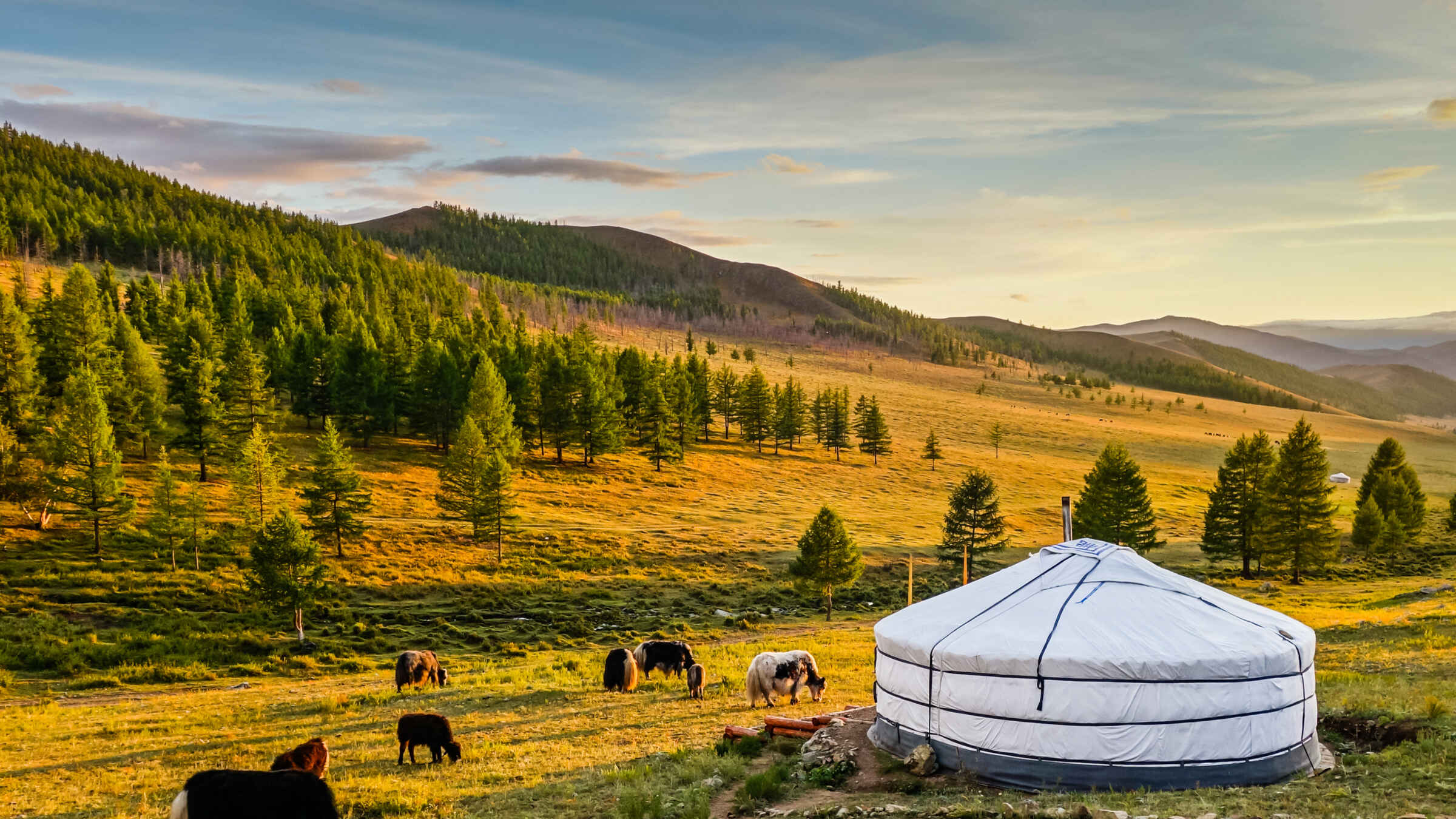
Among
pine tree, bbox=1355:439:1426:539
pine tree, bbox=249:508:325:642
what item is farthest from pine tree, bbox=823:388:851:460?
pine tree, bbox=249:508:325:642

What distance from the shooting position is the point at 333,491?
4241 cm

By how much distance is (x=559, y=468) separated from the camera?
68250 mm

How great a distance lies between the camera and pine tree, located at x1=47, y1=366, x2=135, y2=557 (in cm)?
3847

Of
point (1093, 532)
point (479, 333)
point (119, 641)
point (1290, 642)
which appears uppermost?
point (479, 333)

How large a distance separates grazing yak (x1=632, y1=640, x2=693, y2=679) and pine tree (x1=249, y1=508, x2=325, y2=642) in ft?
58.1

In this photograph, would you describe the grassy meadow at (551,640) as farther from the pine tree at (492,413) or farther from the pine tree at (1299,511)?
the pine tree at (492,413)

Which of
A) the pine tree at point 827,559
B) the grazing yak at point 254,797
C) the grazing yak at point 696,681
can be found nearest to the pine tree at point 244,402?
the pine tree at point 827,559

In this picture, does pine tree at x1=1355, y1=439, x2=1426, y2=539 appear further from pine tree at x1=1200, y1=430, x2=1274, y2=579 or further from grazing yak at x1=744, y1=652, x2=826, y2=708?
grazing yak at x1=744, y1=652, x2=826, y2=708

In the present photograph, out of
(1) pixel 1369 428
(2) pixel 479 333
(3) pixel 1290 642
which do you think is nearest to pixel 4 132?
(2) pixel 479 333

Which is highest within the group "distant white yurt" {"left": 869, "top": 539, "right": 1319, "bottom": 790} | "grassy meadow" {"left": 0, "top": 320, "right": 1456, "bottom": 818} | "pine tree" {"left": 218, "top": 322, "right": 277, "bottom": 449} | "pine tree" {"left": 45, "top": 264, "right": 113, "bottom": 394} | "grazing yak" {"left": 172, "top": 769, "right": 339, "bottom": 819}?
"pine tree" {"left": 45, "top": 264, "right": 113, "bottom": 394}

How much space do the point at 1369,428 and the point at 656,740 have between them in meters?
205

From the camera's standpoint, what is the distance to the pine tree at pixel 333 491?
138 ft

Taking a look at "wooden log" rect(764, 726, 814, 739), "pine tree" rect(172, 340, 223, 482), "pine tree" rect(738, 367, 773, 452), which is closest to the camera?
"wooden log" rect(764, 726, 814, 739)

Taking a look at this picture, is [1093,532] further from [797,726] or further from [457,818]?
[457,818]
